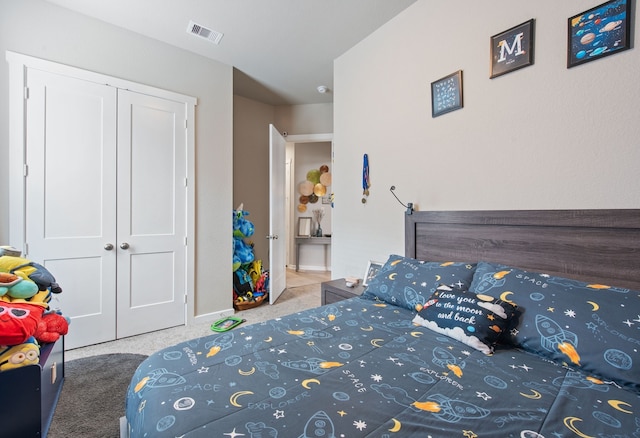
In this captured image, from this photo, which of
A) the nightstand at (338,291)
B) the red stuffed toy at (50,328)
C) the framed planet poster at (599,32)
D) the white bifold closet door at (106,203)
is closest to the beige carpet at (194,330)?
the white bifold closet door at (106,203)

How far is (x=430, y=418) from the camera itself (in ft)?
2.60

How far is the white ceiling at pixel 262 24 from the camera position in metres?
2.25

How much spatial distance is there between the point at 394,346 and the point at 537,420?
1.74 feet

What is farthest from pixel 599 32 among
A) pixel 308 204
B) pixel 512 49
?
pixel 308 204

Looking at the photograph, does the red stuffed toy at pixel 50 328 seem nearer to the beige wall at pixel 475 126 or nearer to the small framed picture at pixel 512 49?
the beige wall at pixel 475 126

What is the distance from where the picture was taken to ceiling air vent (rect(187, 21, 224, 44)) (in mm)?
2494

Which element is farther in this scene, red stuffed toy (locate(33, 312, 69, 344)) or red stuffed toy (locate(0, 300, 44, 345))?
red stuffed toy (locate(33, 312, 69, 344))

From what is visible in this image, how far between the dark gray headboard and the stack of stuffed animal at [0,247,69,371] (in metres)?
2.31

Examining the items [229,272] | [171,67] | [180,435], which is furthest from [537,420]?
[171,67]

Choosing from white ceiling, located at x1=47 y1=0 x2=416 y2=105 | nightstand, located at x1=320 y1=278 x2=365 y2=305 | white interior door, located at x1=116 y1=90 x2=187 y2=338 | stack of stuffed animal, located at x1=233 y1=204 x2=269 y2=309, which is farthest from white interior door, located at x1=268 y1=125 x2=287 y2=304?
nightstand, located at x1=320 y1=278 x2=365 y2=305

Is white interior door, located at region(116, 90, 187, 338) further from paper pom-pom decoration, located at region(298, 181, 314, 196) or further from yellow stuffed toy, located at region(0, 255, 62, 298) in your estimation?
paper pom-pom decoration, located at region(298, 181, 314, 196)

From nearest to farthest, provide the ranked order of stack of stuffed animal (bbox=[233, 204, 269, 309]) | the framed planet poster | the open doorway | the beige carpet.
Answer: the framed planet poster
the beige carpet
stack of stuffed animal (bbox=[233, 204, 269, 309])
the open doorway

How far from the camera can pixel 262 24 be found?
2.48 metres

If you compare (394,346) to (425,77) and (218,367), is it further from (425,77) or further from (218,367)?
(425,77)
